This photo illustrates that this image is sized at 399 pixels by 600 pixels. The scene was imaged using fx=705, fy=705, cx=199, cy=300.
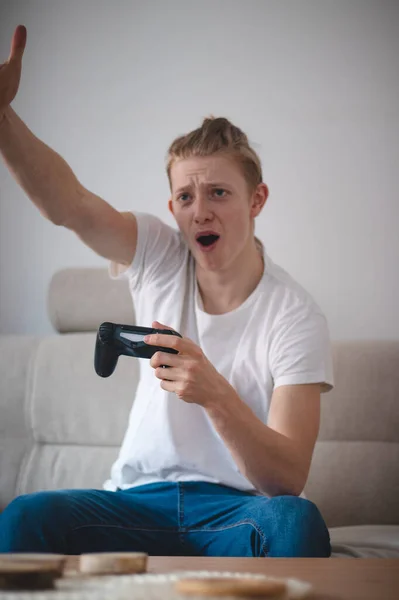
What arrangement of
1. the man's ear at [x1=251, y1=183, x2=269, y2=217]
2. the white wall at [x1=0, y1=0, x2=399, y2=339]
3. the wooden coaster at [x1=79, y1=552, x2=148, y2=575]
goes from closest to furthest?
the wooden coaster at [x1=79, y1=552, x2=148, y2=575] < the man's ear at [x1=251, y1=183, x2=269, y2=217] < the white wall at [x1=0, y1=0, x2=399, y2=339]

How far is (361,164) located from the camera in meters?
2.28

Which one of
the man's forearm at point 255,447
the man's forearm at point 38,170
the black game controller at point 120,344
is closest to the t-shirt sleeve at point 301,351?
the man's forearm at point 255,447

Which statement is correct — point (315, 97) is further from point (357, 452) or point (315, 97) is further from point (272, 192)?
point (357, 452)

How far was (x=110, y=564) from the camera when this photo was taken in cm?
70

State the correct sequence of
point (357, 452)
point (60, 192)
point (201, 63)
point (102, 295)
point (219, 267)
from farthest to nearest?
point (201, 63)
point (102, 295)
point (357, 452)
point (219, 267)
point (60, 192)

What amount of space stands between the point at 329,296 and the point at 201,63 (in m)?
0.92

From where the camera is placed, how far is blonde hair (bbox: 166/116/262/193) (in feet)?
4.83

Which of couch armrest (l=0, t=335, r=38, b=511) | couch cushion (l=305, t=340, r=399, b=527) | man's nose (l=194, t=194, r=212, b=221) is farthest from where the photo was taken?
couch armrest (l=0, t=335, r=38, b=511)

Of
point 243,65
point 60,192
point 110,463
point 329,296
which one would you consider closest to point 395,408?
point 329,296

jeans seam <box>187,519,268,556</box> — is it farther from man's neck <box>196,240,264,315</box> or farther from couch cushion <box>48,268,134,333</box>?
couch cushion <box>48,268,134,333</box>

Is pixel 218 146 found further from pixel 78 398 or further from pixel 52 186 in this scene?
pixel 78 398

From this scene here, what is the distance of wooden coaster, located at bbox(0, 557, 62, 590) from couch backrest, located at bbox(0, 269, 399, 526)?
3.89 ft

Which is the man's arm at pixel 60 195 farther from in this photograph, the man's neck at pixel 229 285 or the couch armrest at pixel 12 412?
the couch armrest at pixel 12 412

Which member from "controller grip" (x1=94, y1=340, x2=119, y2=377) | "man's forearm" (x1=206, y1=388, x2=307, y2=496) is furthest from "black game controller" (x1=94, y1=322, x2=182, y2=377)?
"man's forearm" (x1=206, y1=388, x2=307, y2=496)
